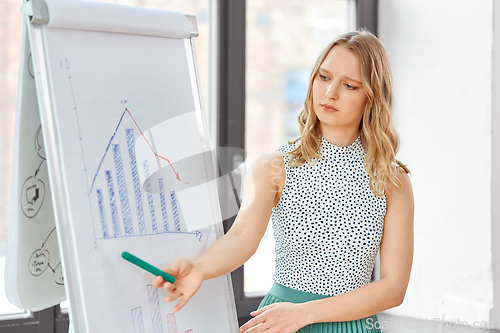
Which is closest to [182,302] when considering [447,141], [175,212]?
[175,212]

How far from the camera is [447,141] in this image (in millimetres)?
1974

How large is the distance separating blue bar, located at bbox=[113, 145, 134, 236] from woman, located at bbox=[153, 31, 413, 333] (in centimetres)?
27

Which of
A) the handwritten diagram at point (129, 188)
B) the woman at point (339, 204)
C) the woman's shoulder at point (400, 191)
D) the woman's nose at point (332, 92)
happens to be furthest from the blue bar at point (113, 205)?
the woman's shoulder at point (400, 191)

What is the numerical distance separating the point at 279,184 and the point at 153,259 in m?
0.40

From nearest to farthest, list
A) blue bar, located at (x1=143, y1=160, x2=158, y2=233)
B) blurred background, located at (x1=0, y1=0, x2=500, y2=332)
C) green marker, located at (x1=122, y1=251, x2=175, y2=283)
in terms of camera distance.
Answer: green marker, located at (x1=122, y1=251, x2=175, y2=283) < blue bar, located at (x1=143, y1=160, x2=158, y2=233) < blurred background, located at (x1=0, y1=0, x2=500, y2=332)

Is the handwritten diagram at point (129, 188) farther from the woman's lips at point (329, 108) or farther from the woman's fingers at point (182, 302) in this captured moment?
the woman's lips at point (329, 108)

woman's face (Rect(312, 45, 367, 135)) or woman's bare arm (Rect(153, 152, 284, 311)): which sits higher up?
woman's face (Rect(312, 45, 367, 135))

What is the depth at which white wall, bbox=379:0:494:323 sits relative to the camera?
1.84 meters

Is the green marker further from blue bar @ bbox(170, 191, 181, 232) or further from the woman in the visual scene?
the woman

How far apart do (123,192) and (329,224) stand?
52cm

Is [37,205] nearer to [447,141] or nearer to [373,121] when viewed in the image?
[373,121]

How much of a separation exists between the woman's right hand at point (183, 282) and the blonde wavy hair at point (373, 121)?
16.7 inches

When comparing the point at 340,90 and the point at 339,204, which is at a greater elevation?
the point at 340,90

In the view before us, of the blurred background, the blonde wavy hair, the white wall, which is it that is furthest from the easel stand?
the white wall
